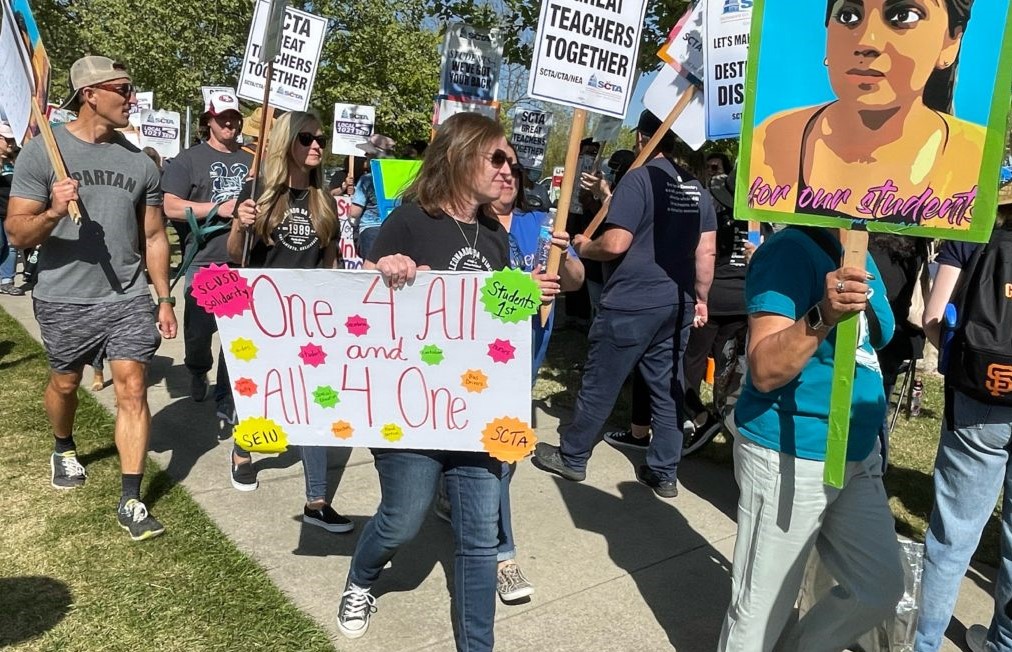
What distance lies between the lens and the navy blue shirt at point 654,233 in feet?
14.0

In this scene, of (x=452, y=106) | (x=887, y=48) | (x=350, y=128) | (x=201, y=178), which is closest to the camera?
(x=887, y=48)

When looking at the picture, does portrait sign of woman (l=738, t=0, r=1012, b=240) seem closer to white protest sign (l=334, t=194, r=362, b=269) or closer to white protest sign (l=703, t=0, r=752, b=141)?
white protest sign (l=703, t=0, r=752, b=141)

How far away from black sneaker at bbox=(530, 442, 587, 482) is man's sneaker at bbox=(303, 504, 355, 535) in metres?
1.22

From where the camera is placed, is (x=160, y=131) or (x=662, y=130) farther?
(x=160, y=131)

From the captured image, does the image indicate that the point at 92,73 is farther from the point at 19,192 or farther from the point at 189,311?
the point at 189,311

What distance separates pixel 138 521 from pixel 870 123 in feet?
11.1

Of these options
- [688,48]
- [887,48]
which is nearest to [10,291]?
[688,48]

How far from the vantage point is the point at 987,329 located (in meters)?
2.80

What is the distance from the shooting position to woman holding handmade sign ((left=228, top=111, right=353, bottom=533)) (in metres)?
3.85

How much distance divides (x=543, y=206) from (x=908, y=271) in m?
4.55

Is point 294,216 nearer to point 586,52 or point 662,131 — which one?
point 586,52

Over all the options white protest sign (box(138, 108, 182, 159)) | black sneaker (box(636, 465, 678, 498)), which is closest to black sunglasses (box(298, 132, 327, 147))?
black sneaker (box(636, 465, 678, 498))

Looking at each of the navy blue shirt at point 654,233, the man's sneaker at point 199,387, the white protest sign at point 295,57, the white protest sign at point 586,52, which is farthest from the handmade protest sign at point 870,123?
the white protest sign at point 295,57

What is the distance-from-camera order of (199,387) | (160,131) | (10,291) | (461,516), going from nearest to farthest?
1. (461,516)
2. (199,387)
3. (10,291)
4. (160,131)
